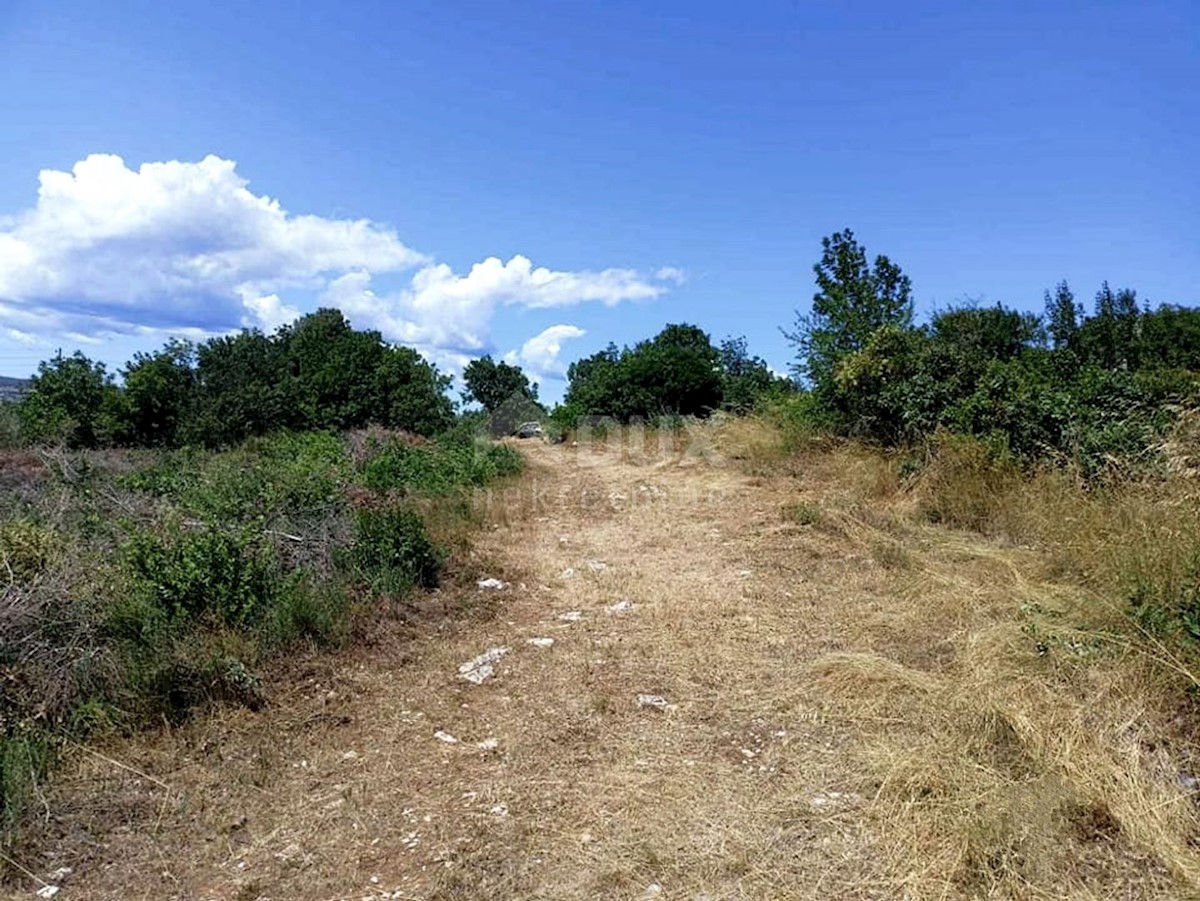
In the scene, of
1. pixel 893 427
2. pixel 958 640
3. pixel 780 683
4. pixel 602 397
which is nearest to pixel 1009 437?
pixel 893 427

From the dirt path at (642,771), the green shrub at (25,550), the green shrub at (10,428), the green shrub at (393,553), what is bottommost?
the dirt path at (642,771)

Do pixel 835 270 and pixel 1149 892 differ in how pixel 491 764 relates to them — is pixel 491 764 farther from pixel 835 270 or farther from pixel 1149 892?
pixel 835 270

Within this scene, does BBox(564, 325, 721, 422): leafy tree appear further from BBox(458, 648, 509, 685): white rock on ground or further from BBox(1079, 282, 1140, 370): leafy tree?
BBox(458, 648, 509, 685): white rock on ground

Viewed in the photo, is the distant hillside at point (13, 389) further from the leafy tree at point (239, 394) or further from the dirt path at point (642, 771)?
the dirt path at point (642, 771)

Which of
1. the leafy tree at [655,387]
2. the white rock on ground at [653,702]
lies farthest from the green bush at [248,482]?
the leafy tree at [655,387]

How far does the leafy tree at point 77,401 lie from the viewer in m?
10.7

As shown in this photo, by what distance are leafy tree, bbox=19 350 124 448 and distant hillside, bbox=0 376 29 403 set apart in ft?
0.55

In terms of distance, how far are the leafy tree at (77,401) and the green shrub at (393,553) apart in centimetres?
720

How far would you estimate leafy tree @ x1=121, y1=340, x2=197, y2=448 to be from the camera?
11305mm

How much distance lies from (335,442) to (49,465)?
4199 mm

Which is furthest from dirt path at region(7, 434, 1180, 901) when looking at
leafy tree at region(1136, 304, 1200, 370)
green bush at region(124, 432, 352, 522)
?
leafy tree at region(1136, 304, 1200, 370)

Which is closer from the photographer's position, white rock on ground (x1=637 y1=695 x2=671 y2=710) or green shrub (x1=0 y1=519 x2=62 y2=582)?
white rock on ground (x1=637 y1=695 x2=671 y2=710)

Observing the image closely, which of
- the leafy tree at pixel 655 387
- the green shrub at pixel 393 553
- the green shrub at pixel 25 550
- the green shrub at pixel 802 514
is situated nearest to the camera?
the green shrub at pixel 25 550

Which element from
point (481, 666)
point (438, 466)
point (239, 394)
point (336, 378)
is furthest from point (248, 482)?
point (336, 378)
